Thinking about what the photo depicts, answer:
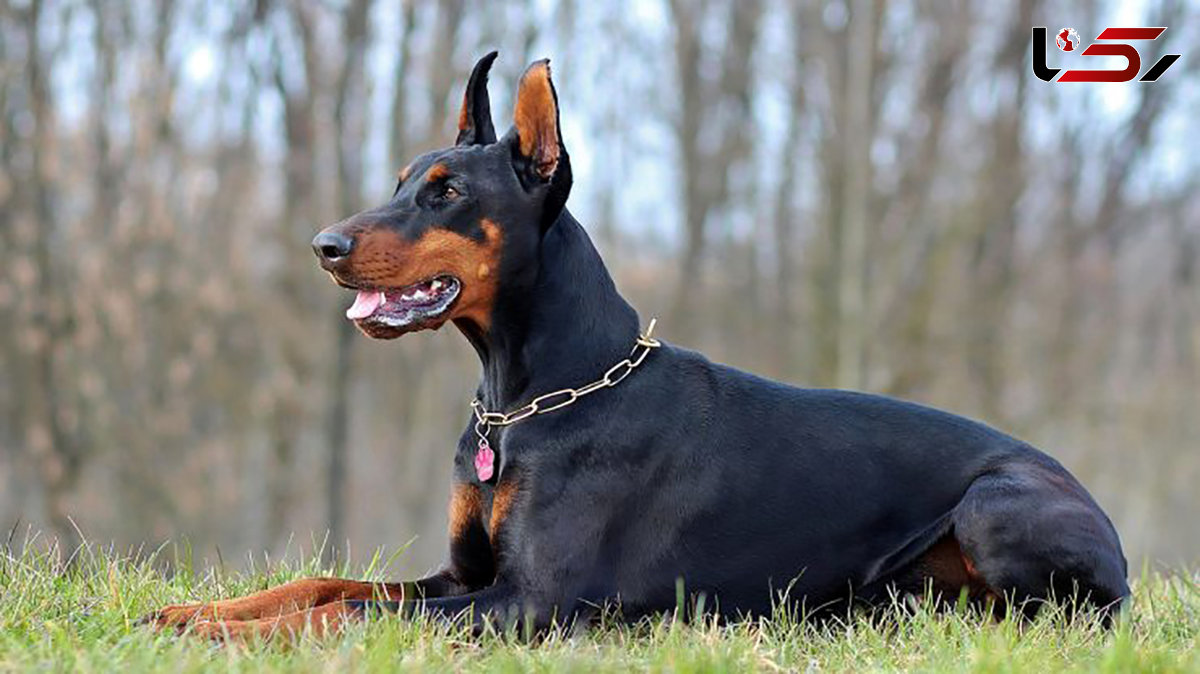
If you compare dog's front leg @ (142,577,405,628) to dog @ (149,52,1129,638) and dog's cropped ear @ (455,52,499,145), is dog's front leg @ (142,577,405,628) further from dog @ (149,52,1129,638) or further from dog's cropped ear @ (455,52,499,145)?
dog's cropped ear @ (455,52,499,145)

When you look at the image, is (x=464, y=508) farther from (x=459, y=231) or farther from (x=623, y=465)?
(x=459, y=231)

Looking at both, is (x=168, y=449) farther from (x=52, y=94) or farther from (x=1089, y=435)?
(x=1089, y=435)

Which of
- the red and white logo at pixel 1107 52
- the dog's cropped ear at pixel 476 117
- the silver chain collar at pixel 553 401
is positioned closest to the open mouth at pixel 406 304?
the silver chain collar at pixel 553 401

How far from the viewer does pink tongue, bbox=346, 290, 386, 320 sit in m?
3.99

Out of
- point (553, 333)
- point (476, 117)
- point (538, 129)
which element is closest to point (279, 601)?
point (553, 333)

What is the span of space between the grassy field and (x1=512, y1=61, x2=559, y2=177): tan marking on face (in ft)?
4.44

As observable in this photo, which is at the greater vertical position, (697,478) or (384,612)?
(697,478)

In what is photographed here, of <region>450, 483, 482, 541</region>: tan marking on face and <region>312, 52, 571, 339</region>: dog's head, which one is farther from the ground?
<region>312, 52, 571, 339</region>: dog's head

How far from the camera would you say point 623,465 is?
13.6ft

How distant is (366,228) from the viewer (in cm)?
393

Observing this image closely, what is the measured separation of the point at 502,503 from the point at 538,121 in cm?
110

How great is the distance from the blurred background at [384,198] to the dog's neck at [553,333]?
10872 millimetres

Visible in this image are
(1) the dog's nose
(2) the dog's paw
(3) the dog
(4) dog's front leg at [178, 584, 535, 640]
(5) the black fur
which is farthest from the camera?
(5) the black fur

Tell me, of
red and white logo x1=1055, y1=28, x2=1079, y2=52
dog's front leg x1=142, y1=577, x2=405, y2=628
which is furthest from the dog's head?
red and white logo x1=1055, y1=28, x2=1079, y2=52
